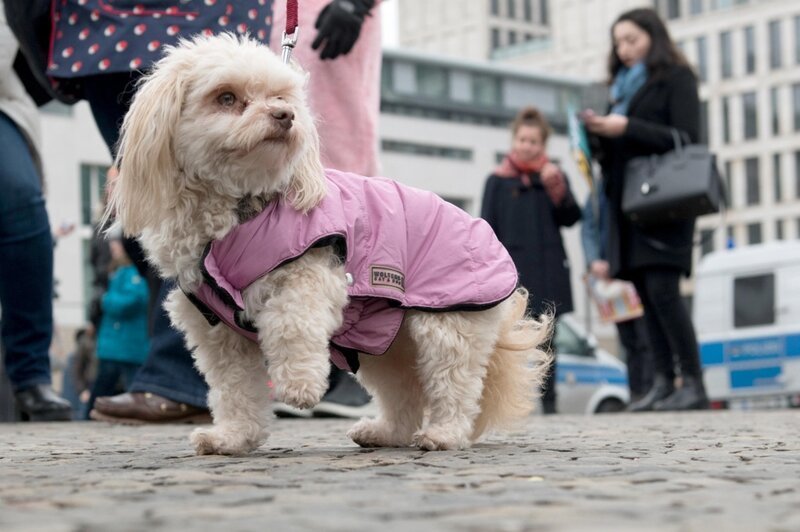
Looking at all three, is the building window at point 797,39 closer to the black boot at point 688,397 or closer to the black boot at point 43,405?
the black boot at point 688,397

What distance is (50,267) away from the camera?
22.6 ft

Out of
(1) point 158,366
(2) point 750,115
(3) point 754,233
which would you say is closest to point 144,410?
(1) point 158,366

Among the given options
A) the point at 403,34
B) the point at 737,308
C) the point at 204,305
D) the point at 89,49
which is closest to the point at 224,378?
the point at 204,305

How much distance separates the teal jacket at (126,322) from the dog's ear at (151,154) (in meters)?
5.95

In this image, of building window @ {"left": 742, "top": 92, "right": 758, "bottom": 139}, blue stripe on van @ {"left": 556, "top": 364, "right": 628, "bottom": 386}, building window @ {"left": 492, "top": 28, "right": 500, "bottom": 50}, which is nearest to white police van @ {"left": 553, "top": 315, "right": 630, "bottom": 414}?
blue stripe on van @ {"left": 556, "top": 364, "right": 628, "bottom": 386}

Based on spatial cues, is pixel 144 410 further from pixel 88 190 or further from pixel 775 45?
pixel 775 45

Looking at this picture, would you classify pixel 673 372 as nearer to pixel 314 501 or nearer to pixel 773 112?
pixel 314 501

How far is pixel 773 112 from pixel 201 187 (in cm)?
7544

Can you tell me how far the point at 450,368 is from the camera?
14.2 feet

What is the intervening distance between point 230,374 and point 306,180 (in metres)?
0.61

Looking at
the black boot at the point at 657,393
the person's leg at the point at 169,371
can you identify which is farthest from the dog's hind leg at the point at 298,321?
the black boot at the point at 657,393

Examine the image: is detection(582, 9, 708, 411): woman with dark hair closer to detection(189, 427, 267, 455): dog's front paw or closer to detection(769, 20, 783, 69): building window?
detection(189, 427, 267, 455): dog's front paw

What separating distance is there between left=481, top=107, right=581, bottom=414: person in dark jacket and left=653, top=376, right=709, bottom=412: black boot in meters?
0.88

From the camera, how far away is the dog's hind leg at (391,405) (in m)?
4.64
